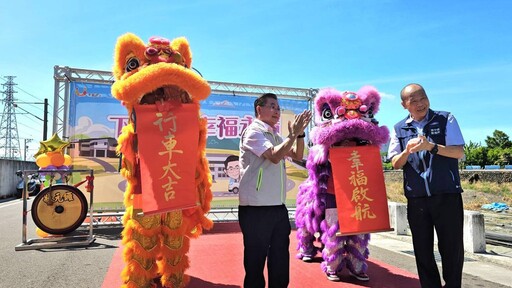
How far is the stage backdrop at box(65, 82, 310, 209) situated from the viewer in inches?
254

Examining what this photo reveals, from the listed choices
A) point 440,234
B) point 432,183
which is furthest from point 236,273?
point 432,183

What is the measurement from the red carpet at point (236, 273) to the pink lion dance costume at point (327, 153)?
0.16 metres

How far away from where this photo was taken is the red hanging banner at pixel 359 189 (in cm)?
337

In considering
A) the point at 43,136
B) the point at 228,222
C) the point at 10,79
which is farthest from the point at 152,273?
the point at 10,79

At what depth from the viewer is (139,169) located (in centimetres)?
306

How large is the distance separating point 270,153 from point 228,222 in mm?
5305

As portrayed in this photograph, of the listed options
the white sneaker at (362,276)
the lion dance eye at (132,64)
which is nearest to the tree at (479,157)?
the white sneaker at (362,276)

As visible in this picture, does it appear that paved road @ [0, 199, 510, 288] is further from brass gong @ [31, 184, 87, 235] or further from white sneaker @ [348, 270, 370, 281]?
white sneaker @ [348, 270, 370, 281]

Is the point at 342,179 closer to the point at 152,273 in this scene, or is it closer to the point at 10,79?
the point at 152,273

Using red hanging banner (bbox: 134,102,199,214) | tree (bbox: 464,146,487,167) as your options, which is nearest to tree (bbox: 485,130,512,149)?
tree (bbox: 464,146,487,167)

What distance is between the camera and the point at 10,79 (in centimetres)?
3919

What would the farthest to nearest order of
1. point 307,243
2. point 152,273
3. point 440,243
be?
point 307,243 < point 152,273 < point 440,243

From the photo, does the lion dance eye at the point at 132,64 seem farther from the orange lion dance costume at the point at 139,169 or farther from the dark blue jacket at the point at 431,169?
the dark blue jacket at the point at 431,169

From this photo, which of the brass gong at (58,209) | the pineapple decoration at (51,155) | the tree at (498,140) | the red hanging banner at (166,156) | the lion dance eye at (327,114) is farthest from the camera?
the tree at (498,140)
